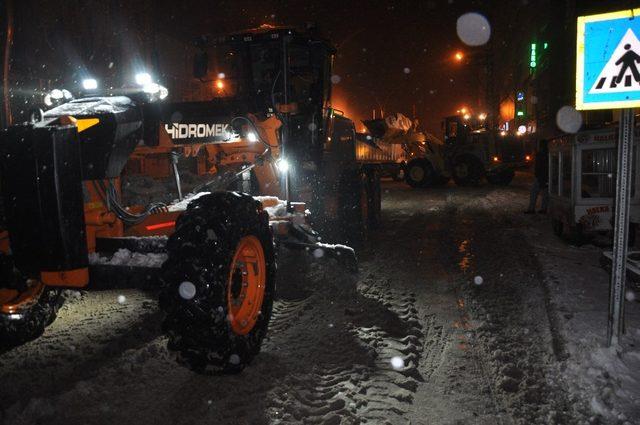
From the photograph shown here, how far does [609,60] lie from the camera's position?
400 centimetres

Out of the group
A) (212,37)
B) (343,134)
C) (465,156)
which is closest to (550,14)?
(465,156)

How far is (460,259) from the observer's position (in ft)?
25.0

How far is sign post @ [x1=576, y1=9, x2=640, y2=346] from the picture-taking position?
3912mm

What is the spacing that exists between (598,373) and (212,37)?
6154mm

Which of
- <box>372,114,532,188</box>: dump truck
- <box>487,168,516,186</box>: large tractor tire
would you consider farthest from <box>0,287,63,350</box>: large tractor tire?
<box>487,168,516,186</box>: large tractor tire

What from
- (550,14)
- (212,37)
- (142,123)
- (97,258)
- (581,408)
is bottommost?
(581,408)

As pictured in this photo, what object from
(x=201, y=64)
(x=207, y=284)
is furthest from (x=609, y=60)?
(x=201, y=64)

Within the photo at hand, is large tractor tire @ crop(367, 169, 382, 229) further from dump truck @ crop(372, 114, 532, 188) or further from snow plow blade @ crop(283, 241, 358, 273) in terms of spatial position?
dump truck @ crop(372, 114, 532, 188)

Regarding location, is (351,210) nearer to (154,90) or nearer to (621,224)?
(621,224)

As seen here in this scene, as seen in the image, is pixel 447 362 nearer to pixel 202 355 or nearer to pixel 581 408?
pixel 581 408

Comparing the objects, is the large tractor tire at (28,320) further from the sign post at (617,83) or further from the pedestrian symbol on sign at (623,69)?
the pedestrian symbol on sign at (623,69)

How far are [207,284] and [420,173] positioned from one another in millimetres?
19806

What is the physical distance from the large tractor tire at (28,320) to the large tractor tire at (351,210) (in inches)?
214

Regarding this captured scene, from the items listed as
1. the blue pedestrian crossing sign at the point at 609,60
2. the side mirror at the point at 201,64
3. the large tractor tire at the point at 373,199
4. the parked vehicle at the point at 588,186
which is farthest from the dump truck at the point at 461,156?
the blue pedestrian crossing sign at the point at 609,60
